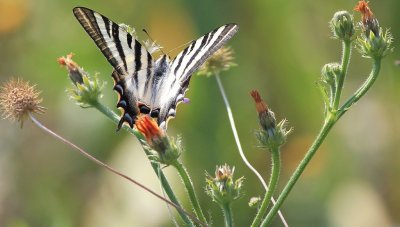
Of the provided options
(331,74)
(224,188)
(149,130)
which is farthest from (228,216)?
(331,74)

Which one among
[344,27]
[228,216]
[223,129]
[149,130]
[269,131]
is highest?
[149,130]

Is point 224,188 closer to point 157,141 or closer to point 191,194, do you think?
point 191,194

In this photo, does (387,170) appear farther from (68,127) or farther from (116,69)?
(116,69)

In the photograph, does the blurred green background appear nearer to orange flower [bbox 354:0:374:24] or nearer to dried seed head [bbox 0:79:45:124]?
dried seed head [bbox 0:79:45:124]

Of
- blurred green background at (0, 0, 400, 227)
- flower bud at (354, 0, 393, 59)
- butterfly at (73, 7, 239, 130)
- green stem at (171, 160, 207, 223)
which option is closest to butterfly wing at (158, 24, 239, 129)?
butterfly at (73, 7, 239, 130)

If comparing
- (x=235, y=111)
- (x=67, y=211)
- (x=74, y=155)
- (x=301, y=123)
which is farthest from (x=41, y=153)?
(x=301, y=123)

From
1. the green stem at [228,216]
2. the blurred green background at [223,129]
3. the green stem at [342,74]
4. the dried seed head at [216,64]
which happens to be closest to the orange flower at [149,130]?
the green stem at [228,216]
